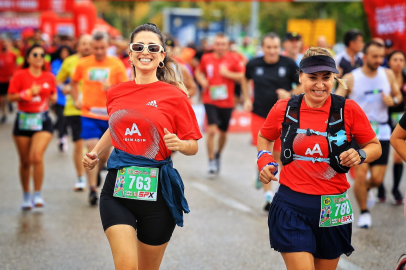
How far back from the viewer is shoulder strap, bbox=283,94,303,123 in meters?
3.68

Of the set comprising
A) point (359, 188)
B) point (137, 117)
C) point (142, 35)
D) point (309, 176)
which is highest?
point (142, 35)

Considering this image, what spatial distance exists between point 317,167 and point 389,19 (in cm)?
899

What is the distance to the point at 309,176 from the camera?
3639mm

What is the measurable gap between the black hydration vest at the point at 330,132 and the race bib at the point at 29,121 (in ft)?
14.5

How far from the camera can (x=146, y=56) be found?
3783mm

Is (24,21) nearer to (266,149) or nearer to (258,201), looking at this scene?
(258,201)

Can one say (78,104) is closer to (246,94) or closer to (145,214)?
(246,94)

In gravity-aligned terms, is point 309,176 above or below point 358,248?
above

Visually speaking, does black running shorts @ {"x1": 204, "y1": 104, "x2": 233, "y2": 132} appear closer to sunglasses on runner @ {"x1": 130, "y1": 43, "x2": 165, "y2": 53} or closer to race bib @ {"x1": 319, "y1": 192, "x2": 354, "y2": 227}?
sunglasses on runner @ {"x1": 130, "y1": 43, "x2": 165, "y2": 53}

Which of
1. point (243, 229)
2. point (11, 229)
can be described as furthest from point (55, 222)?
point (243, 229)

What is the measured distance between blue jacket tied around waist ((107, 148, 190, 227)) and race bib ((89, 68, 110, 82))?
3990 millimetres

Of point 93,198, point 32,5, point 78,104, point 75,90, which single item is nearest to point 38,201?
point 93,198

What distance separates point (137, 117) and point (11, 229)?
11.7 feet

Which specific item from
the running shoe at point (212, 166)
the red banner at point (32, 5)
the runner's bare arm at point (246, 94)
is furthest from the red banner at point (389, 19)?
the red banner at point (32, 5)
